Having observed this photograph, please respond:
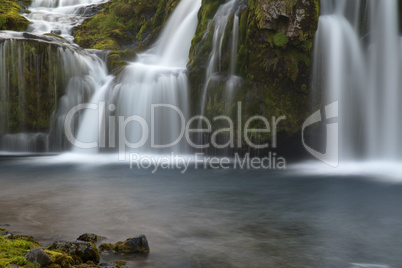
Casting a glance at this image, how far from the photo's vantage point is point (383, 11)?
45.2 ft

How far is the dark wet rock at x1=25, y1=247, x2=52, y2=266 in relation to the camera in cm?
376

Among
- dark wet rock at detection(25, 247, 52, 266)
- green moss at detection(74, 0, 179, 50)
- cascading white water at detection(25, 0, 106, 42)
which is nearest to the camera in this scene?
dark wet rock at detection(25, 247, 52, 266)

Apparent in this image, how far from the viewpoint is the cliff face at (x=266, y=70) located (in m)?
13.5

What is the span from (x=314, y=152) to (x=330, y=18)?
5039 mm

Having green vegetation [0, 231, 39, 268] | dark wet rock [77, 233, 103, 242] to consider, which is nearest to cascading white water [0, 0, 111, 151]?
dark wet rock [77, 233, 103, 242]

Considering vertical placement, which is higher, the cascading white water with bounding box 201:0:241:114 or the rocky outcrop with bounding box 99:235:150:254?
the cascading white water with bounding box 201:0:241:114

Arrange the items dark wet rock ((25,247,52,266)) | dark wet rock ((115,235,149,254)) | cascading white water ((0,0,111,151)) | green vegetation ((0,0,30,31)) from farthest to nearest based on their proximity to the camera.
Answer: green vegetation ((0,0,30,31)) < cascading white water ((0,0,111,151)) < dark wet rock ((115,235,149,254)) < dark wet rock ((25,247,52,266))

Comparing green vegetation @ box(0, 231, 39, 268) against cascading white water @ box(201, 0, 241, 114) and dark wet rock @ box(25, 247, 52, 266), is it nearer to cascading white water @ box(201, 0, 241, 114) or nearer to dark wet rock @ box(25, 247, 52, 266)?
dark wet rock @ box(25, 247, 52, 266)

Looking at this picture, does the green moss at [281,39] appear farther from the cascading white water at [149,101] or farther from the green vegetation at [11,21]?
the green vegetation at [11,21]

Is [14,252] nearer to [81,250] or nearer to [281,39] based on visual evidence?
[81,250]

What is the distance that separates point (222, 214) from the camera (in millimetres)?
6961

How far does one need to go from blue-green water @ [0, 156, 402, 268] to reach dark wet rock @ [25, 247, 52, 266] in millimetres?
1017

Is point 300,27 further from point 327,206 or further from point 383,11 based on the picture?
point 327,206

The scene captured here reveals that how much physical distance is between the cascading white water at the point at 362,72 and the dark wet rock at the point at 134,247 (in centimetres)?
1098
